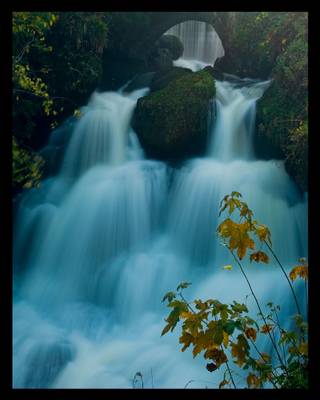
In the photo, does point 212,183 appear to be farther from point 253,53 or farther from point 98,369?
point 98,369

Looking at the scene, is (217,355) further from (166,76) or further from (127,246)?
(166,76)

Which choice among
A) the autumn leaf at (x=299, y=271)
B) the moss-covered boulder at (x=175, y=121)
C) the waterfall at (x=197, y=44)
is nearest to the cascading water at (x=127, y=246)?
the moss-covered boulder at (x=175, y=121)

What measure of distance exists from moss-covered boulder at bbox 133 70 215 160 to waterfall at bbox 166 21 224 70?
111mm

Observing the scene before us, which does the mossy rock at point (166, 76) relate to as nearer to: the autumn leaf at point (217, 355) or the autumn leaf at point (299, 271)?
the autumn leaf at point (299, 271)

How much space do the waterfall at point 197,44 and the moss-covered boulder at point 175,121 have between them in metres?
0.11

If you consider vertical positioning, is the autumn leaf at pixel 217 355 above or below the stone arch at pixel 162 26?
below

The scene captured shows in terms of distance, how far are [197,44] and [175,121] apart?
529mm

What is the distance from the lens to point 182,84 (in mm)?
3213

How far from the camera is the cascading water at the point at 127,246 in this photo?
9.57 feet

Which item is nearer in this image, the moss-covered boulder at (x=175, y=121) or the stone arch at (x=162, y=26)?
the stone arch at (x=162, y=26)

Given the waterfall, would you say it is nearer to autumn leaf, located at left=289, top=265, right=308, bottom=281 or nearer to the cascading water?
the cascading water

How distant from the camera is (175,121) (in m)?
3.27
